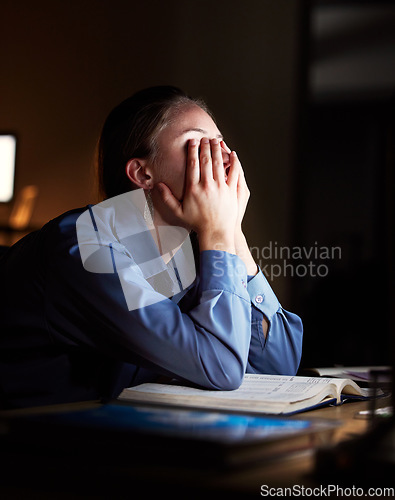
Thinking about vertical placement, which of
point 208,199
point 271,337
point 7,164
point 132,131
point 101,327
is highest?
point 132,131

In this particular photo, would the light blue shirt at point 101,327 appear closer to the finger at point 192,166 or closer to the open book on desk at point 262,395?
the open book on desk at point 262,395

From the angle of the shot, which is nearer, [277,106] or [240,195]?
[240,195]

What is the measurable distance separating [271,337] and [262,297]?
0.27 feet

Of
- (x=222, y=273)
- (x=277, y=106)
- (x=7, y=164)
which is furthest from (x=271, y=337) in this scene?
(x=7, y=164)

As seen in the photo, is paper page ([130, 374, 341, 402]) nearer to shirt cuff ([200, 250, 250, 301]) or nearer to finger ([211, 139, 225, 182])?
shirt cuff ([200, 250, 250, 301])

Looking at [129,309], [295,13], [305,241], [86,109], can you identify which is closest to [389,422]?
[129,309]

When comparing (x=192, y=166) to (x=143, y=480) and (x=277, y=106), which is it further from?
(x=277, y=106)

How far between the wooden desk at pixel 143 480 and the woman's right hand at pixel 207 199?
1.97 feet

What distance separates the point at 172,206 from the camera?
114 cm

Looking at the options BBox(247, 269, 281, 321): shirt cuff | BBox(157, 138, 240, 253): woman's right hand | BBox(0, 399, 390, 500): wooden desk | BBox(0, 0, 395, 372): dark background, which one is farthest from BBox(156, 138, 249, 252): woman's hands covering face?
BBox(0, 0, 395, 372): dark background

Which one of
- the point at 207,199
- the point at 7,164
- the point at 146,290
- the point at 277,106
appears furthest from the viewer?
the point at 7,164

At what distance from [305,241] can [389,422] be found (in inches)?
108

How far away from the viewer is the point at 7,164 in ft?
13.1

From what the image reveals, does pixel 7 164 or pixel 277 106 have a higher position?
pixel 277 106
